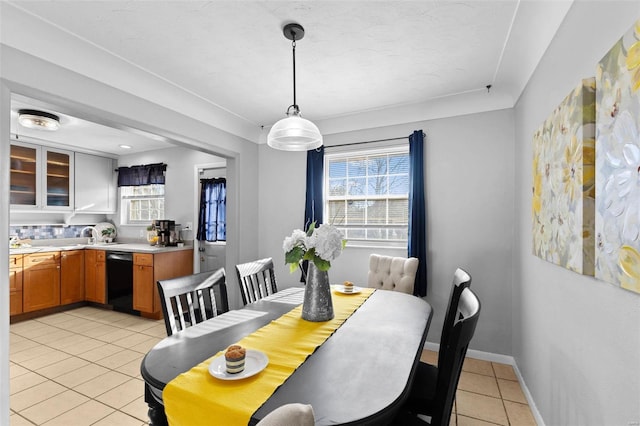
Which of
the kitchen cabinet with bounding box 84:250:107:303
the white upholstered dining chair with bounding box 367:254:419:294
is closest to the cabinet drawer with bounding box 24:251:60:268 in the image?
the kitchen cabinet with bounding box 84:250:107:303

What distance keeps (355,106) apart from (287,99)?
0.77 m

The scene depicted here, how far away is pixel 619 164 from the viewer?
109 cm

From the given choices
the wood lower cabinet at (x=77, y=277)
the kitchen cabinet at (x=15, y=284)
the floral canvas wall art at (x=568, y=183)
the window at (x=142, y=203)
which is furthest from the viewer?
the window at (x=142, y=203)

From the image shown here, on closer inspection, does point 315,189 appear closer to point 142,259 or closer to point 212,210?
point 212,210

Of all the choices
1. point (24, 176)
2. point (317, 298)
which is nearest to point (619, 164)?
point (317, 298)

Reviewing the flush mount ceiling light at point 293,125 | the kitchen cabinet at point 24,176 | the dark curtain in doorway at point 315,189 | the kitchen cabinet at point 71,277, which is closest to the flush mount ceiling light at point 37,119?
the kitchen cabinet at point 24,176

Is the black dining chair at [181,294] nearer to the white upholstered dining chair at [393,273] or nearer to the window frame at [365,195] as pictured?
the white upholstered dining chair at [393,273]

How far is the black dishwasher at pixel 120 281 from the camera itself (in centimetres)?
441

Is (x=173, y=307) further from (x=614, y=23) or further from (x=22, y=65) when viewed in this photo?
(x=614, y=23)

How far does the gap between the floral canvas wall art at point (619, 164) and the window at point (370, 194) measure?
2193mm

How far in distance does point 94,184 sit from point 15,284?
1942 millimetres

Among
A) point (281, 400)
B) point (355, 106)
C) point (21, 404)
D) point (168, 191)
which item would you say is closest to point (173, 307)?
point (281, 400)

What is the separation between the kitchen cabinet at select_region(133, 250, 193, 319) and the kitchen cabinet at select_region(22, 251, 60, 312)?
1.27 metres

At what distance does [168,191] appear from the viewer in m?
5.07
